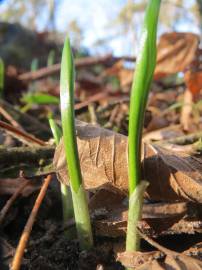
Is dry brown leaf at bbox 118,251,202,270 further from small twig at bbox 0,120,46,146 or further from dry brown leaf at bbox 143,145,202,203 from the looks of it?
small twig at bbox 0,120,46,146

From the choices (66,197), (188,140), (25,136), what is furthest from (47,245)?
(188,140)

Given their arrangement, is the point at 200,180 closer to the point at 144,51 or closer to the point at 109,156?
the point at 109,156

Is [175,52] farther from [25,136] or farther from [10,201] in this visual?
[10,201]

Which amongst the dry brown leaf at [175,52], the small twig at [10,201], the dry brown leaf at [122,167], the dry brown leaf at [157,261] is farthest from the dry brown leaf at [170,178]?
the dry brown leaf at [175,52]

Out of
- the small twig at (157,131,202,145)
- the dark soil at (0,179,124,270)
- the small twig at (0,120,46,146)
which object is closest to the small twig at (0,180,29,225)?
the dark soil at (0,179,124,270)

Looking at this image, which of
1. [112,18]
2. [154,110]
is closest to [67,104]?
[154,110]

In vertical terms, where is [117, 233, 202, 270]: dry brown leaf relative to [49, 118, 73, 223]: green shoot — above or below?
below
